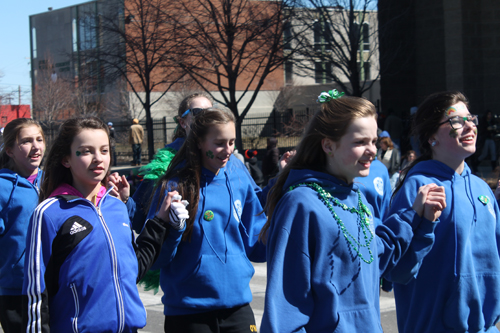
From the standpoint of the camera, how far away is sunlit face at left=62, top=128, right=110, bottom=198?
299 cm

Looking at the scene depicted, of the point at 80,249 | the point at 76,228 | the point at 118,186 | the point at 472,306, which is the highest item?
the point at 118,186

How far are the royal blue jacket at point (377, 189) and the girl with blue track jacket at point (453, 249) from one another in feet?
2.57

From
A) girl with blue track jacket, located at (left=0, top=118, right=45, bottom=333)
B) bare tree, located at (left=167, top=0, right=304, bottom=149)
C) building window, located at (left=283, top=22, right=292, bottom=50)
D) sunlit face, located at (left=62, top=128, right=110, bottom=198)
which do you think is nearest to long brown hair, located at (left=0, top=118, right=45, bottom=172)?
girl with blue track jacket, located at (left=0, top=118, right=45, bottom=333)

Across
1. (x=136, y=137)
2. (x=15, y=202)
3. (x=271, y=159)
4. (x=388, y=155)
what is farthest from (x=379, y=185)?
(x=136, y=137)

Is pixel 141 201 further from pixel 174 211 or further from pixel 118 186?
pixel 174 211

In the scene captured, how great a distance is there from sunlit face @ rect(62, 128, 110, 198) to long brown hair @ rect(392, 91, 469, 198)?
1756 mm

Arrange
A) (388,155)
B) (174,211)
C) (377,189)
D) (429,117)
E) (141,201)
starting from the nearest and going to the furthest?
(174,211)
(429,117)
(141,201)
(377,189)
(388,155)

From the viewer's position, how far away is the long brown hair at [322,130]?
2.58 metres

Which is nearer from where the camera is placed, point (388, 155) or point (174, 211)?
point (174, 211)

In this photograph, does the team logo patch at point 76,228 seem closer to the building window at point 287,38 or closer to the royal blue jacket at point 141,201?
the royal blue jacket at point 141,201

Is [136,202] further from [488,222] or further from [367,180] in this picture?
[488,222]

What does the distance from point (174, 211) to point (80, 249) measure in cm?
60

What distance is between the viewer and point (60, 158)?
3.06m

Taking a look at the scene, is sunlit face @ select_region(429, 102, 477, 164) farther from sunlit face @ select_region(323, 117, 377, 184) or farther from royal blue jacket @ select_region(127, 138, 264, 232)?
royal blue jacket @ select_region(127, 138, 264, 232)
